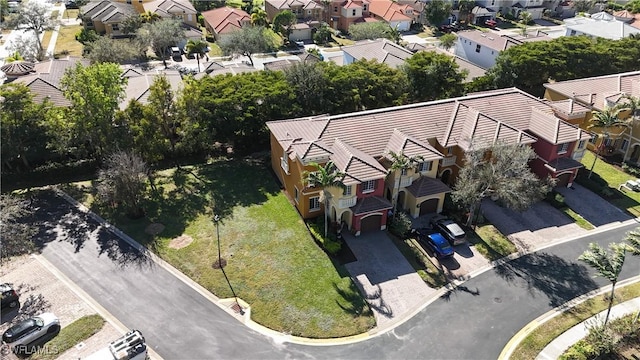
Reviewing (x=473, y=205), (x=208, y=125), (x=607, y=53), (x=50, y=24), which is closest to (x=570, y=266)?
(x=473, y=205)

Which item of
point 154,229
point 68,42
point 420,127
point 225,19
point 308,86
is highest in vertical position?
point 308,86

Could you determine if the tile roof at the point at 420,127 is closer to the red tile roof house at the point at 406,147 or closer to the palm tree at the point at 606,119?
the red tile roof house at the point at 406,147

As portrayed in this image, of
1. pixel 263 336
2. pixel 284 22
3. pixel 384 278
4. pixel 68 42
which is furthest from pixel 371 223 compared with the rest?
pixel 68 42

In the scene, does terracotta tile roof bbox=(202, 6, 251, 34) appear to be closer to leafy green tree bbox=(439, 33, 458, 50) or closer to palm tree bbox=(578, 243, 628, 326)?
leafy green tree bbox=(439, 33, 458, 50)

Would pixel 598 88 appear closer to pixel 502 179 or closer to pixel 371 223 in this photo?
pixel 502 179

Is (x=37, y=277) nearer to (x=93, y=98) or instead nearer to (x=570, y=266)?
(x=93, y=98)

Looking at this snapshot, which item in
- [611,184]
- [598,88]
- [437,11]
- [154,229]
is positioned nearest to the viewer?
[154,229]

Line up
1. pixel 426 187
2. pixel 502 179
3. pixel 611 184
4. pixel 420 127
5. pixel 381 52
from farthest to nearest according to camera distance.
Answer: pixel 381 52, pixel 611 184, pixel 420 127, pixel 426 187, pixel 502 179
